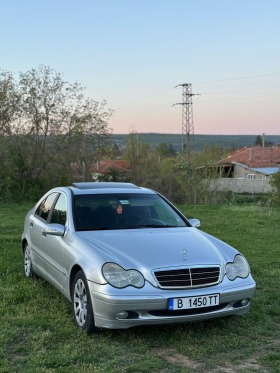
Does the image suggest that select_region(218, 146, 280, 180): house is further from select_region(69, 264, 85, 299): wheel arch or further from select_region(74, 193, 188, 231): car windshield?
select_region(69, 264, 85, 299): wheel arch

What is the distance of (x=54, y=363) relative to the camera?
407 cm

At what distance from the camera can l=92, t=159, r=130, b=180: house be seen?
86.6ft

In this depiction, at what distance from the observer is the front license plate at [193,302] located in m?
4.47

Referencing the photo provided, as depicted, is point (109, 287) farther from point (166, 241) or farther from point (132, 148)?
point (132, 148)

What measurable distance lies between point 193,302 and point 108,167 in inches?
957

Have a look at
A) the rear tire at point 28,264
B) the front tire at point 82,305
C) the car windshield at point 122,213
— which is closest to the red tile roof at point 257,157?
the rear tire at point 28,264

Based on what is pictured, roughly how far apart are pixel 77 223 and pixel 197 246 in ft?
4.66

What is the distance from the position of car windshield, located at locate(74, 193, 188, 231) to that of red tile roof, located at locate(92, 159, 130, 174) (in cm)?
1971

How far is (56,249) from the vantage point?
5.72 m

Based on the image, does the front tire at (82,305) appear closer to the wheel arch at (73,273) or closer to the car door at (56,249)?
the wheel arch at (73,273)

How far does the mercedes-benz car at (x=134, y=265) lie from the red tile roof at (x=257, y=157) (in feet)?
250

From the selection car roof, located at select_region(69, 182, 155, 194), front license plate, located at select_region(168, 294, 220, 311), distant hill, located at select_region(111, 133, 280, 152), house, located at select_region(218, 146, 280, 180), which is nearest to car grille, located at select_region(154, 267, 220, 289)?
front license plate, located at select_region(168, 294, 220, 311)

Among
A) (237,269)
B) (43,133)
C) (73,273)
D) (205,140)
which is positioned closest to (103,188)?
(73,273)

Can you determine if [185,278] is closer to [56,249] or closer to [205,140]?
[56,249]
